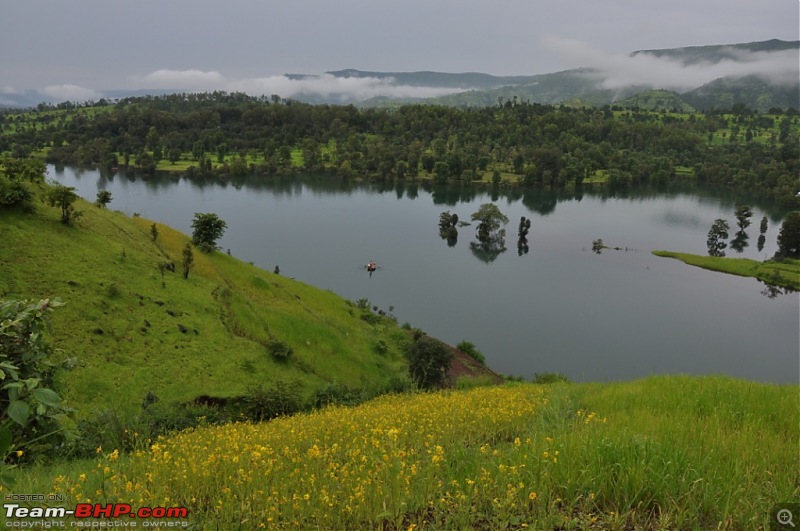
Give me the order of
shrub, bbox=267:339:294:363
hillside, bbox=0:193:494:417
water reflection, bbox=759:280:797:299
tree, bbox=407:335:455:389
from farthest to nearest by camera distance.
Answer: water reflection, bbox=759:280:797:299, tree, bbox=407:335:455:389, shrub, bbox=267:339:294:363, hillside, bbox=0:193:494:417

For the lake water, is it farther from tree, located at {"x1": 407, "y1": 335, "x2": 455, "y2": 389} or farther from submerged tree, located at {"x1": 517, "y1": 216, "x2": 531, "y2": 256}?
tree, located at {"x1": 407, "y1": 335, "x2": 455, "y2": 389}

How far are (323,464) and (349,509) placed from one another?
4.43ft

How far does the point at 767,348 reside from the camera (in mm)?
52906

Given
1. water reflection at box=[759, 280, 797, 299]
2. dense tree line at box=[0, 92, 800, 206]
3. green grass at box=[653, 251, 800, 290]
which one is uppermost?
dense tree line at box=[0, 92, 800, 206]

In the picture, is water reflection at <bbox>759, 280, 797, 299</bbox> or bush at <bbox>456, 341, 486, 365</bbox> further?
water reflection at <bbox>759, 280, 797, 299</bbox>

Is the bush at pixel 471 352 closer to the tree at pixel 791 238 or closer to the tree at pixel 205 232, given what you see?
the tree at pixel 205 232

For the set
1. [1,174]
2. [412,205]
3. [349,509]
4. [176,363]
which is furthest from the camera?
[412,205]

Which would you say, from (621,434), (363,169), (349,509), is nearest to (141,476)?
(349,509)

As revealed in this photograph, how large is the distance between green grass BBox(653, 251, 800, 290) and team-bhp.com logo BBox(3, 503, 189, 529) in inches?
3561

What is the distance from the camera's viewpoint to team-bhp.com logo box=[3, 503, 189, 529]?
13.2 feet

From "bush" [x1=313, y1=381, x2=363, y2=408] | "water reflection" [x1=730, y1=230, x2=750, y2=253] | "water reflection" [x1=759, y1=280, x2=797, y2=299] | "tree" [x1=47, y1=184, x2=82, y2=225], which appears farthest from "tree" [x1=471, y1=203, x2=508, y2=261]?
"tree" [x1=47, y1=184, x2=82, y2=225]

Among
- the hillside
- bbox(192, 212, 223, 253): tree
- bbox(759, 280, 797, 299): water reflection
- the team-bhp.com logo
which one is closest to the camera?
the team-bhp.com logo

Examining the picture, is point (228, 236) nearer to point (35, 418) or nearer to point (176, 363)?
point (176, 363)

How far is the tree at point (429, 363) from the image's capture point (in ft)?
105
